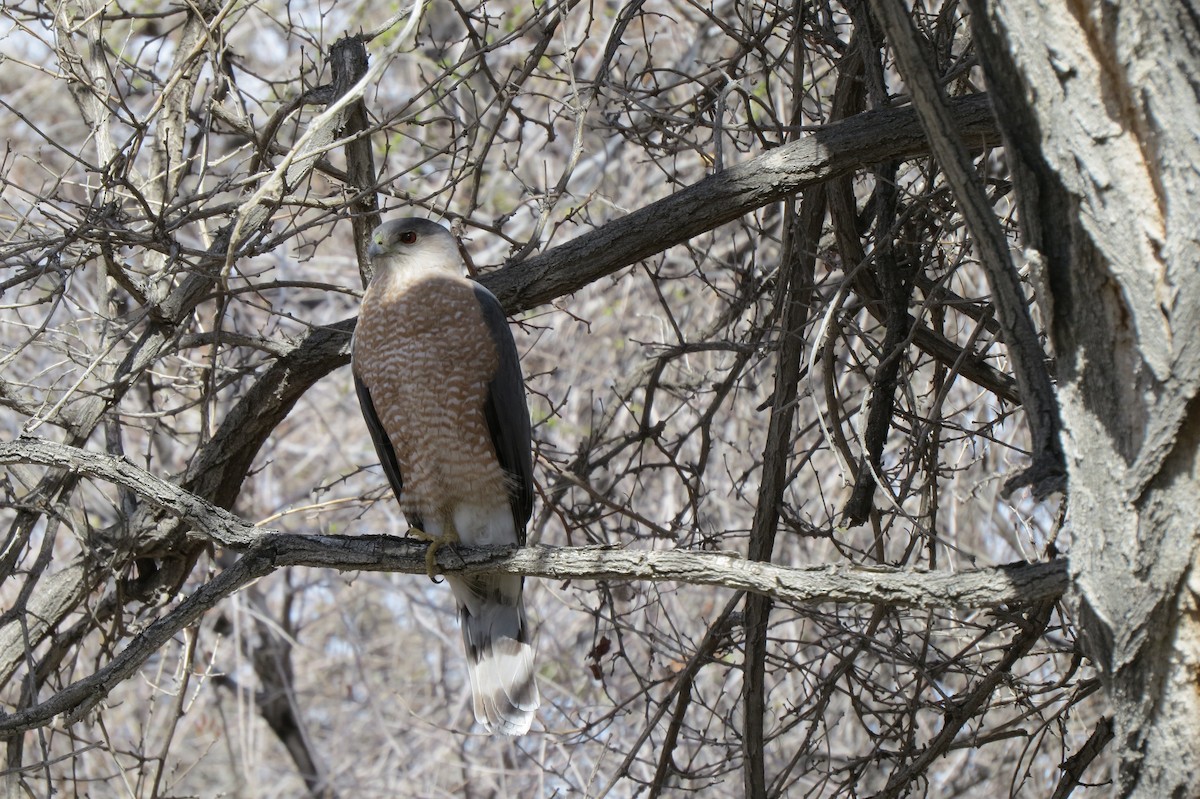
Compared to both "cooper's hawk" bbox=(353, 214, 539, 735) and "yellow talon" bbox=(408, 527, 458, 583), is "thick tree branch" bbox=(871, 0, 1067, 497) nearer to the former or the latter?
"yellow talon" bbox=(408, 527, 458, 583)

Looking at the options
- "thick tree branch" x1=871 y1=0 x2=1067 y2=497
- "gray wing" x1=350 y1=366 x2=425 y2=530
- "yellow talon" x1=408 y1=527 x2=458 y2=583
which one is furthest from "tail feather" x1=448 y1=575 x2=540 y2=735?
"thick tree branch" x1=871 y1=0 x2=1067 y2=497

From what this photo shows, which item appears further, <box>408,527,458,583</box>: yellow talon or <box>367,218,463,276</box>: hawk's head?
<box>367,218,463,276</box>: hawk's head

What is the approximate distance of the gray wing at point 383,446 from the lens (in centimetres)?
430

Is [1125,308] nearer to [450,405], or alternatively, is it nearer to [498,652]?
[450,405]

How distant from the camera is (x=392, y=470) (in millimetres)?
4414

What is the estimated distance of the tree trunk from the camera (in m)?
1.82

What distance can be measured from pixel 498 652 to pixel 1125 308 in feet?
9.70

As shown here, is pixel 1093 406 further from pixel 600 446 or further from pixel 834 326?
pixel 600 446

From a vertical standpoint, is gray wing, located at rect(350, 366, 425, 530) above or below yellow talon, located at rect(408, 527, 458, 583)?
above

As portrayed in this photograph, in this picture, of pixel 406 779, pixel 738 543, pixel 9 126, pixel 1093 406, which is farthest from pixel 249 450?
pixel 9 126

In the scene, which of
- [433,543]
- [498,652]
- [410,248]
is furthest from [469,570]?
[410,248]

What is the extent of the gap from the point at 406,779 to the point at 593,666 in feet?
14.4

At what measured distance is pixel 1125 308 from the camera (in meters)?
1.93

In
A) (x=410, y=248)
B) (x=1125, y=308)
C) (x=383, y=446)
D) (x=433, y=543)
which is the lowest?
(x=1125, y=308)
